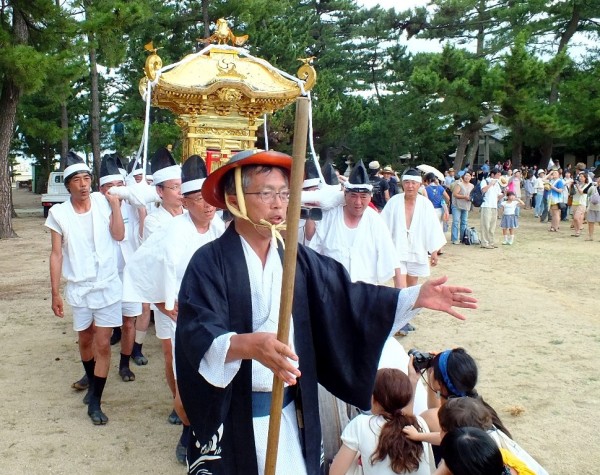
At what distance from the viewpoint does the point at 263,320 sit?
225cm

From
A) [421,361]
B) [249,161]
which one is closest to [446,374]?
[421,361]

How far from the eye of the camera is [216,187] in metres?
2.38

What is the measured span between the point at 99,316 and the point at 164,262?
112 cm

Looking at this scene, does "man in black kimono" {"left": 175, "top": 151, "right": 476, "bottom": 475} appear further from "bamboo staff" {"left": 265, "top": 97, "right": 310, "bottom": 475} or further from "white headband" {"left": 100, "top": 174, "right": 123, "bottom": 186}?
"white headband" {"left": 100, "top": 174, "right": 123, "bottom": 186}

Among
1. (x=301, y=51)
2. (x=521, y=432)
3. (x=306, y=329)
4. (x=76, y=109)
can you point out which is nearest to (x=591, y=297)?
(x=521, y=432)

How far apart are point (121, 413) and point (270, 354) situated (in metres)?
3.30

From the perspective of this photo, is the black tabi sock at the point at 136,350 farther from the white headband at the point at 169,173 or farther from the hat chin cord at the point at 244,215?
the hat chin cord at the point at 244,215

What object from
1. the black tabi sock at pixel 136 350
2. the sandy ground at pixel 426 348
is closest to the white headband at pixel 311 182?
the sandy ground at pixel 426 348

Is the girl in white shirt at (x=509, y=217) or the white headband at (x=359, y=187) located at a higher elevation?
the white headband at (x=359, y=187)

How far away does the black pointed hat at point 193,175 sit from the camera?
3.91 metres

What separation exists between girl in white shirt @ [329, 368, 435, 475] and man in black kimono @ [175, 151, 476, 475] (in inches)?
19.8

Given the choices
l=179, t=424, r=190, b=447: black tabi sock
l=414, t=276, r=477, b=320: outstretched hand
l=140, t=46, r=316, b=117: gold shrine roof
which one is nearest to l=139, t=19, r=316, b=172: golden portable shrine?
l=140, t=46, r=316, b=117: gold shrine roof

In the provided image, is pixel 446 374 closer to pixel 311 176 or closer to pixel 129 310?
pixel 129 310

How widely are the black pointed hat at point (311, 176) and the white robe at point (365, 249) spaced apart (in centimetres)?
56
